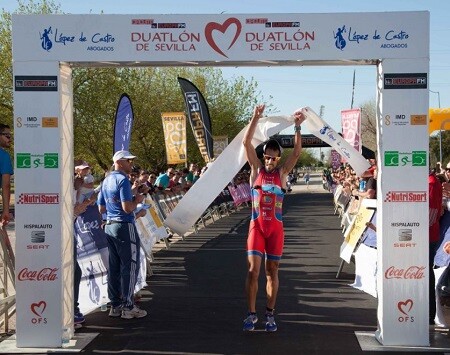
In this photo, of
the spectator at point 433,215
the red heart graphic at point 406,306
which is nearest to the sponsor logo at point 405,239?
the red heart graphic at point 406,306

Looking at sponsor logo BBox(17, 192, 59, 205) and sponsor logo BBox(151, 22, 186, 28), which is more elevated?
sponsor logo BBox(151, 22, 186, 28)

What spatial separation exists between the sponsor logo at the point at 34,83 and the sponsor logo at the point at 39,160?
0.64 meters

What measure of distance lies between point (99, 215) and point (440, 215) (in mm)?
4197

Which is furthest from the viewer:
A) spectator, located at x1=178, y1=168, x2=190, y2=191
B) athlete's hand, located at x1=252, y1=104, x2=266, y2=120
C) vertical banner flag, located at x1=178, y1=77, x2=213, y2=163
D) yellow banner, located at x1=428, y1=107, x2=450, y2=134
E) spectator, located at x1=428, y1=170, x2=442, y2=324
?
yellow banner, located at x1=428, y1=107, x2=450, y2=134

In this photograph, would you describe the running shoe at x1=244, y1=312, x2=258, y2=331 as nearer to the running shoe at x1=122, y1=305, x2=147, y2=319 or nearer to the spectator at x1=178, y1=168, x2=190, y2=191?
the running shoe at x1=122, y1=305, x2=147, y2=319

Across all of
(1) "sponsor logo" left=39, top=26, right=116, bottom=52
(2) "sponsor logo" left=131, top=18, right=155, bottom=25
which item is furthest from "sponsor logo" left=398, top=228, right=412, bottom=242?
(1) "sponsor logo" left=39, top=26, right=116, bottom=52

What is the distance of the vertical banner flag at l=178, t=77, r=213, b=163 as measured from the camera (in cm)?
2175

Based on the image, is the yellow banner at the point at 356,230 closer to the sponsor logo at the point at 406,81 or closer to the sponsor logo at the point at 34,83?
the sponsor logo at the point at 406,81

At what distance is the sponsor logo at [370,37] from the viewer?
6688 millimetres

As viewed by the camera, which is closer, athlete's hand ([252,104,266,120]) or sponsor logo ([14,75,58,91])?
sponsor logo ([14,75,58,91])

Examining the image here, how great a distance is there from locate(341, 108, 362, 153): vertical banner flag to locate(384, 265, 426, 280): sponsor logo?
9.77 meters

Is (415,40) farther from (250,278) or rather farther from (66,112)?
(66,112)

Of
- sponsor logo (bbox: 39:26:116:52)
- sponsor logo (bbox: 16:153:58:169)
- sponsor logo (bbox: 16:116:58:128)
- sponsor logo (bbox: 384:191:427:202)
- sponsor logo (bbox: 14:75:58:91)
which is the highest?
sponsor logo (bbox: 39:26:116:52)

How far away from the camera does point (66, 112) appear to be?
7.20 metres
